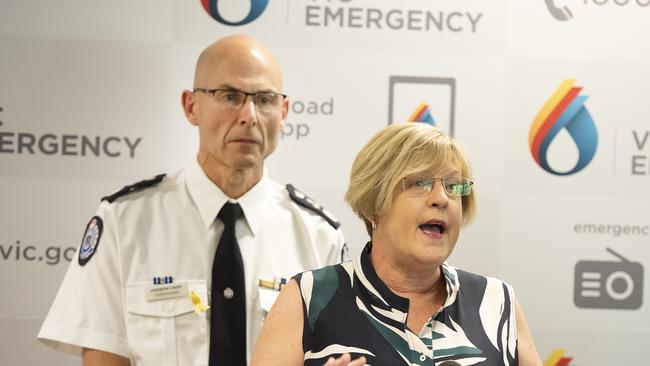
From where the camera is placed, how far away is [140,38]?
111 inches

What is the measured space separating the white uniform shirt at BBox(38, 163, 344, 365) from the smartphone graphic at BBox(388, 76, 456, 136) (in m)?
0.61

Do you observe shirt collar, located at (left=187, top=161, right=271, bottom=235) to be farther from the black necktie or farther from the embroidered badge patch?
the embroidered badge patch

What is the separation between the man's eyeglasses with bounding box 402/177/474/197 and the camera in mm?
1751

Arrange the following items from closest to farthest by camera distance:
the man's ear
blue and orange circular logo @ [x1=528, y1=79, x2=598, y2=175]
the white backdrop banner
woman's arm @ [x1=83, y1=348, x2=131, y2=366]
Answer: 1. woman's arm @ [x1=83, y1=348, x2=131, y2=366]
2. the man's ear
3. the white backdrop banner
4. blue and orange circular logo @ [x1=528, y1=79, x2=598, y2=175]

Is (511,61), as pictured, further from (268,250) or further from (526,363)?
(526,363)

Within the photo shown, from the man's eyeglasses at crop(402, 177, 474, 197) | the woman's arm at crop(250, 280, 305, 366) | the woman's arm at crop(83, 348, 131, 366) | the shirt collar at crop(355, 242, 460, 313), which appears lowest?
the woman's arm at crop(83, 348, 131, 366)

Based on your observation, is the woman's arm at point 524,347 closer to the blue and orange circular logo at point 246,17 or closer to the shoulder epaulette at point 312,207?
the shoulder epaulette at point 312,207

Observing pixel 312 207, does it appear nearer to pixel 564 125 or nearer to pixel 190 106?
pixel 190 106

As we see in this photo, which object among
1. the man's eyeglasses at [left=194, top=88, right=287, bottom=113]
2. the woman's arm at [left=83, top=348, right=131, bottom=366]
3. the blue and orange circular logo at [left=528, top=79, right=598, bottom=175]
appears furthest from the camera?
the blue and orange circular logo at [left=528, top=79, right=598, bottom=175]

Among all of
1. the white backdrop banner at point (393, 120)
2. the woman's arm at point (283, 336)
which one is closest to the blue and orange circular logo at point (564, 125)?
the white backdrop banner at point (393, 120)

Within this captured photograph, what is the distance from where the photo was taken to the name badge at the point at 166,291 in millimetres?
2297

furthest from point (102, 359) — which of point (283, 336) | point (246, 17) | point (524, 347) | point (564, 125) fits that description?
point (564, 125)

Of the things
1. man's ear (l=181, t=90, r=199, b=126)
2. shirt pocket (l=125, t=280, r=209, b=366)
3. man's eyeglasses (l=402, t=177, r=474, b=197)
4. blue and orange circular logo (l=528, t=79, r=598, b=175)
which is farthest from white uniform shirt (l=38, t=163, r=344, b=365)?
blue and orange circular logo (l=528, t=79, r=598, b=175)

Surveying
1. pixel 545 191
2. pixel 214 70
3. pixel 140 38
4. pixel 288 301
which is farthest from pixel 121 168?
pixel 545 191
